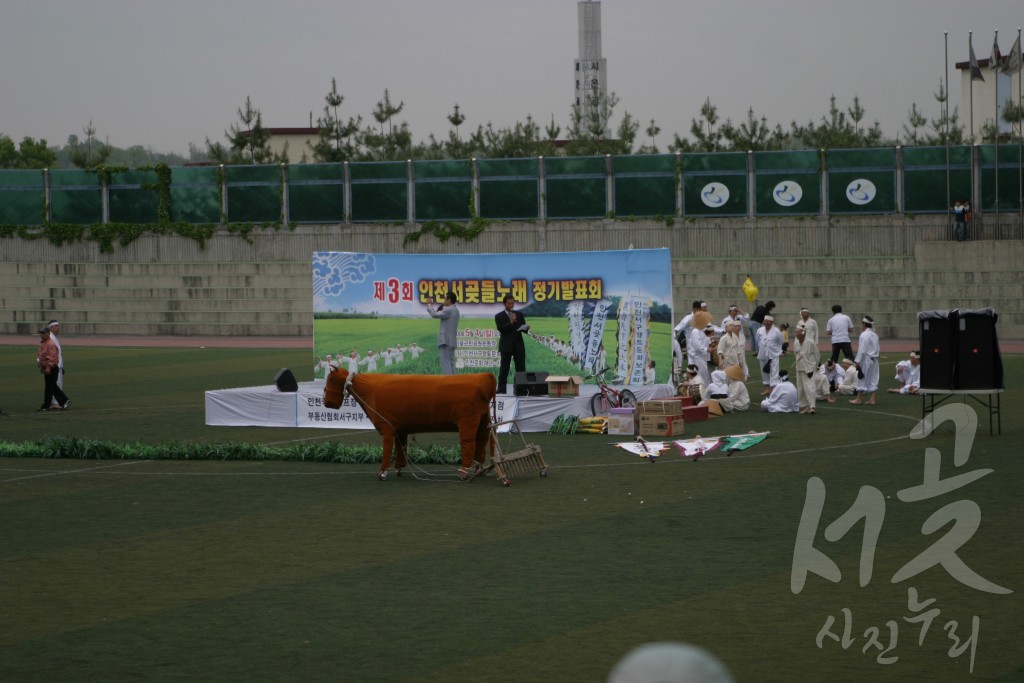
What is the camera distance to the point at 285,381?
2191 centimetres

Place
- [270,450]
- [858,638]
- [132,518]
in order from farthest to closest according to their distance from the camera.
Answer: [270,450] → [132,518] → [858,638]

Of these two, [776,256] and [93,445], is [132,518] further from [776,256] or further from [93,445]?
[776,256]

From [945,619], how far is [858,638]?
2.70 ft

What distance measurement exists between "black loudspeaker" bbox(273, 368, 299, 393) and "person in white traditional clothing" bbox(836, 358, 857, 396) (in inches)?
415

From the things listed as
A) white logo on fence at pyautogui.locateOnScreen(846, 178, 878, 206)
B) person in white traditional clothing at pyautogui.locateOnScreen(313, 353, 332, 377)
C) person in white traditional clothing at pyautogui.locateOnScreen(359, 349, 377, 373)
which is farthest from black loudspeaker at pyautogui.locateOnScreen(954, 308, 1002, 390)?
white logo on fence at pyautogui.locateOnScreen(846, 178, 878, 206)

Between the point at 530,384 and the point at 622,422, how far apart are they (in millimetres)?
1894

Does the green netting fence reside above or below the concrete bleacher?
above

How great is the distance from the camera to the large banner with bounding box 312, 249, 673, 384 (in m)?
22.9

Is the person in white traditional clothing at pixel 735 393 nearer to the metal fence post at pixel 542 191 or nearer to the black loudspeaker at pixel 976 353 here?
the black loudspeaker at pixel 976 353

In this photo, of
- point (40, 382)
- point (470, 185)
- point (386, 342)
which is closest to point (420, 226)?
point (470, 185)

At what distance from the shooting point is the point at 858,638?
888 cm

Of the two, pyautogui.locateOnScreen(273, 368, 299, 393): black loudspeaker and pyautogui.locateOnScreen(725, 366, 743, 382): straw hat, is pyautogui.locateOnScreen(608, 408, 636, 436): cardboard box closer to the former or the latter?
pyautogui.locateOnScreen(725, 366, 743, 382): straw hat

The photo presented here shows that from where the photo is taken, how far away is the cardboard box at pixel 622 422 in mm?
19953

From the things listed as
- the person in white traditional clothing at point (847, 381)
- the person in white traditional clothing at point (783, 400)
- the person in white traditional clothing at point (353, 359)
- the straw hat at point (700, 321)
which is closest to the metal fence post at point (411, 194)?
the straw hat at point (700, 321)
